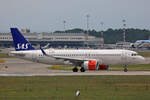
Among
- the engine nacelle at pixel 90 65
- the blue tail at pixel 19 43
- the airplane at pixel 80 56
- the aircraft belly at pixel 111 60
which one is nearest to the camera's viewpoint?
the engine nacelle at pixel 90 65

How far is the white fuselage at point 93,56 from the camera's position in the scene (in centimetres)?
5388

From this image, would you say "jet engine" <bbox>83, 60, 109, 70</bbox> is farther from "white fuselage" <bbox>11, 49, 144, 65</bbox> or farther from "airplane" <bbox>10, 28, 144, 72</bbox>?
"white fuselage" <bbox>11, 49, 144, 65</bbox>

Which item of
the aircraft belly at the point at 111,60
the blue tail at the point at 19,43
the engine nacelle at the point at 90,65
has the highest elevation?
the blue tail at the point at 19,43

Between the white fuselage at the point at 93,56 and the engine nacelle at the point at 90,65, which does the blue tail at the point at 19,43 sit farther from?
the engine nacelle at the point at 90,65

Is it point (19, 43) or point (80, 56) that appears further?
point (19, 43)

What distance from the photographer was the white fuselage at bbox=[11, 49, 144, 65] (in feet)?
177

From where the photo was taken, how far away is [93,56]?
54.0m

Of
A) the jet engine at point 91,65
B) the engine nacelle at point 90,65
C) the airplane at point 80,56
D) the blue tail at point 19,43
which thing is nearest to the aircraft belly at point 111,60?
the airplane at point 80,56

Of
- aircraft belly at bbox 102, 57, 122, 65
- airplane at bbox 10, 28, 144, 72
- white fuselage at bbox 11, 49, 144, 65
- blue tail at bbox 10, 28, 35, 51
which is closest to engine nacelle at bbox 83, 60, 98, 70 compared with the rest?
airplane at bbox 10, 28, 144, 72

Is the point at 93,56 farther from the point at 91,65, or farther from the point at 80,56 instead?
the point at 91,65

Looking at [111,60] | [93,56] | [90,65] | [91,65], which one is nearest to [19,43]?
[93,56]
